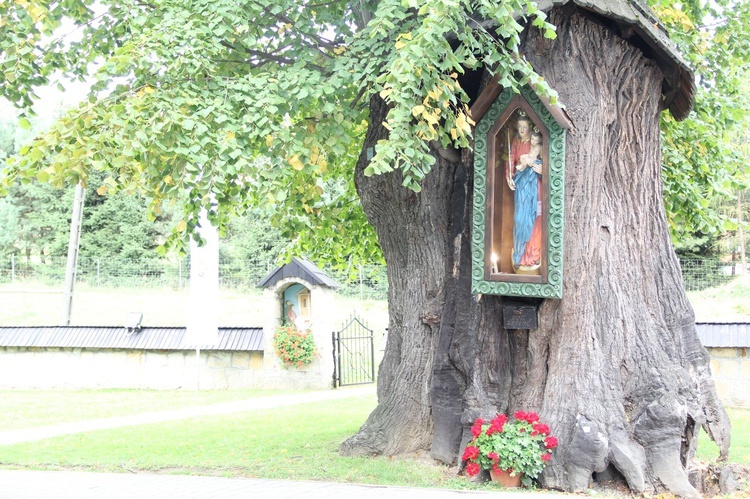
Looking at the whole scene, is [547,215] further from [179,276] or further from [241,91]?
[179,276]

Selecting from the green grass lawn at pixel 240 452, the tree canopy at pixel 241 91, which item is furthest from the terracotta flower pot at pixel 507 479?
the tree canopy at pixel 241 91

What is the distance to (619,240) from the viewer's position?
774cm

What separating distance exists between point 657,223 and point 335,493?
4.00 meters

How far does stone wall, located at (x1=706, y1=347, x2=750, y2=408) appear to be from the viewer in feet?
43.9

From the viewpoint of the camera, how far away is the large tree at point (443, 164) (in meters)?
6.93

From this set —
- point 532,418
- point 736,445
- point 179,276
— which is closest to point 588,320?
point 532,418

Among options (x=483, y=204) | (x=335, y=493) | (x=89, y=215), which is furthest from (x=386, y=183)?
(x=89, y=215)

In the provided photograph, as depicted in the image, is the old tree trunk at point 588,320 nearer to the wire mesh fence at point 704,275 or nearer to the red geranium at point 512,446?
the red geranium at point 512,446

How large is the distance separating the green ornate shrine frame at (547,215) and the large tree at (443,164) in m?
0.21

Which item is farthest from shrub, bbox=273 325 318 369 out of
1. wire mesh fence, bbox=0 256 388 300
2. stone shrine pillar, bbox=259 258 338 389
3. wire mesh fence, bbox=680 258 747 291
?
wire mesh fence, bbox=680 258 747 291

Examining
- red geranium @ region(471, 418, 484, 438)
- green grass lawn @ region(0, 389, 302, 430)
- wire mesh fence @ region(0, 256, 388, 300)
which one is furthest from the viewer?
wire mesh fence @ region(0, 256, 388, 300)

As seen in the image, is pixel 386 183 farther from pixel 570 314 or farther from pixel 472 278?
pixel 570 314

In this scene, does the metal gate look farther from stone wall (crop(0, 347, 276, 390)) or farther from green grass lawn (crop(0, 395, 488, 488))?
green grass lawn (crop(0, 395, 488, 488))

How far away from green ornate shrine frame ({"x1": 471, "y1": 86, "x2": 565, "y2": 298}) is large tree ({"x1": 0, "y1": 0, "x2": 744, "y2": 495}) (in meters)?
0.21
